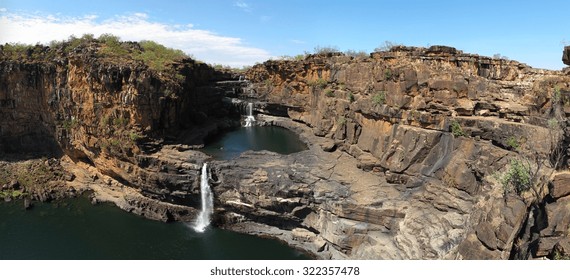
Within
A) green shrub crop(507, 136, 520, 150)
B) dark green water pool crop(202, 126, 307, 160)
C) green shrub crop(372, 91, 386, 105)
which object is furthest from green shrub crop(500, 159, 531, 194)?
dark green water pool crop(202, 126, 307, 160)

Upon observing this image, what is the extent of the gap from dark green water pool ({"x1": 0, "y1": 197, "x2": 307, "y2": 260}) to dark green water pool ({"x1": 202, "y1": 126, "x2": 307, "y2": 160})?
866 centimetres

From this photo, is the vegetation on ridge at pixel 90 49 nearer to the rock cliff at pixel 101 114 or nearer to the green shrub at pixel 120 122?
the rock cliff at pixel 101 114

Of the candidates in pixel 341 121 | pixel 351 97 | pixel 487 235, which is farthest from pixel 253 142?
pixel 487 235

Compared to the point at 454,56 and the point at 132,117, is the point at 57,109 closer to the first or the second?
the point at 132,117

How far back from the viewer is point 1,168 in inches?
1508

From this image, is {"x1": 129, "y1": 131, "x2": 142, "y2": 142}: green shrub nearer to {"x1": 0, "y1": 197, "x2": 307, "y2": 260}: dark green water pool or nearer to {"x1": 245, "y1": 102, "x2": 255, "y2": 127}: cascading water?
{"x1": 0, "y1": 197, "x2": 307, "y2": 260}: dark green water pool

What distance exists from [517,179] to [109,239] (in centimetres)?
2724

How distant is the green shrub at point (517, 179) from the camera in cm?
1727

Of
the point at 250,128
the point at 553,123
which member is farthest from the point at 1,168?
the point at 553,123

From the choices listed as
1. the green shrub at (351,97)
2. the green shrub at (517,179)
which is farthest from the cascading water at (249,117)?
the green shrub at (517,179)

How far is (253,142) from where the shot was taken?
1736 inches

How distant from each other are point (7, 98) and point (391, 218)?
42.0m

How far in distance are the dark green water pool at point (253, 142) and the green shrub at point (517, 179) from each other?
23233 mm

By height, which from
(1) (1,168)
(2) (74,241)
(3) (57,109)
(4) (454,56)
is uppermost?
(4) (454,56)
